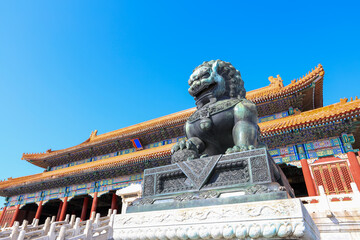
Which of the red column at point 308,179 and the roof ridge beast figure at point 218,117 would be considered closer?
the roof ridge beast figure at point 218,117

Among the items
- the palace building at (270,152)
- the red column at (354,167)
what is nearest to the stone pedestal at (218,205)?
the palace building at (270,152)

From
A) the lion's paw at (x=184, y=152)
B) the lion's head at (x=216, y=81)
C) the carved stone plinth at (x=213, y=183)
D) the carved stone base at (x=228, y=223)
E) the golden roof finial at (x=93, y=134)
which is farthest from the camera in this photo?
the golden roof finial at (x=93, y=134)

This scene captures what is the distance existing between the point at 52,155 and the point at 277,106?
17621 millimetres

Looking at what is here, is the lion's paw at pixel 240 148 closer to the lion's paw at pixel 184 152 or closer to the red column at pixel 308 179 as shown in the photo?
the lion's paw at pixel 184 152

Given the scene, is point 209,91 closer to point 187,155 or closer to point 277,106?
point 187,155

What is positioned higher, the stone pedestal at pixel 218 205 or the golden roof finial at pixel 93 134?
the golden roof finial at pixel 93 134

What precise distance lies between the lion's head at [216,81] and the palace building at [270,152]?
534 centimetres

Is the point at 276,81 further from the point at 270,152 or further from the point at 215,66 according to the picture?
the point at 215,66

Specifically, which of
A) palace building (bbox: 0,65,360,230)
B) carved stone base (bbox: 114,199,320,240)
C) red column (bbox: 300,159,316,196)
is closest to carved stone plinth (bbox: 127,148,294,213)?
carved stone base (bbox: 114,199,320,240)

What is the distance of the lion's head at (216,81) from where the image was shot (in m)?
2.75

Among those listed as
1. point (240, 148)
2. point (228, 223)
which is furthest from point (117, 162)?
point (228, 223)

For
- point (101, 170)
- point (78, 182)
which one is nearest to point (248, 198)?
point (101, 170)

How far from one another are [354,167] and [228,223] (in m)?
9.65

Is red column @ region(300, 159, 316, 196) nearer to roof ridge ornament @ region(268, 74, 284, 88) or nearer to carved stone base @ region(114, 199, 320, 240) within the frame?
roof ridge ornament @ region(268, 74, 284, 88)
